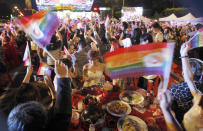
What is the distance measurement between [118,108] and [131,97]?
1.46 ft

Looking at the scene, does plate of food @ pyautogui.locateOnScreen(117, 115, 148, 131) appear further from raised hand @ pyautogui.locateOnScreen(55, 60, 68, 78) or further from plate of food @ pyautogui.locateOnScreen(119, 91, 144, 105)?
raised hand @ pyautogui.locateOnScreen(55, 60, 68, 78)

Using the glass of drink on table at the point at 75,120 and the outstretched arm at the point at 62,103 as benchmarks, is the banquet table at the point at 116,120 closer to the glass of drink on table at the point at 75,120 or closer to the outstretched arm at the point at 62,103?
the glass of drink on table at the point at 75,120

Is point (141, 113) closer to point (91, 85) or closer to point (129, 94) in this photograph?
point (129, 94)

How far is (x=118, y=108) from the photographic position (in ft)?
7.18

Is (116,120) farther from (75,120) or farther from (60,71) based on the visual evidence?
(60,71)

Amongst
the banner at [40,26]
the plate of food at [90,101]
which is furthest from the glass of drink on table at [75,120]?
the banner at [40,26]

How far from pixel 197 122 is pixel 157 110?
0.73 meters

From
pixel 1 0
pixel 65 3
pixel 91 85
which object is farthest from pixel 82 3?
pixel 91 85

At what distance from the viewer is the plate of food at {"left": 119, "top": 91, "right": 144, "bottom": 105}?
7.82ft

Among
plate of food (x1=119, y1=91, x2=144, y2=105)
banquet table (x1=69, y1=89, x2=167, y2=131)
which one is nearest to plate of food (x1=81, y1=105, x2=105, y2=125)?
banquet table (x1=69, y1=89, x2=167, y2=131)

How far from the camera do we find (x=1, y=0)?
35344mm

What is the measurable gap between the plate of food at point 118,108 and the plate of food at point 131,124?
122 mm

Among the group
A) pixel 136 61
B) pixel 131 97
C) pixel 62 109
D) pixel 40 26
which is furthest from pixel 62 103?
pixel 131 97

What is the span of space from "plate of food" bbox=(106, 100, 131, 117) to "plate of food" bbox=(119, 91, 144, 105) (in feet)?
0.46
